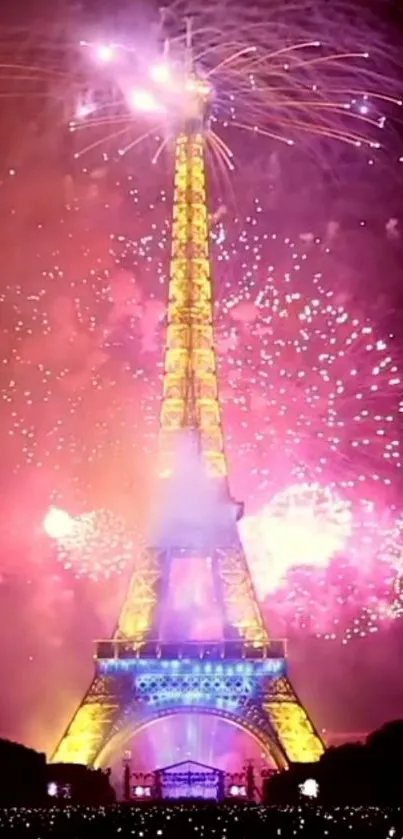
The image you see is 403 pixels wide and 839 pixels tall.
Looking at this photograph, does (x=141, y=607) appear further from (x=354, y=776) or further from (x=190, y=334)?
(x=354, y=776)

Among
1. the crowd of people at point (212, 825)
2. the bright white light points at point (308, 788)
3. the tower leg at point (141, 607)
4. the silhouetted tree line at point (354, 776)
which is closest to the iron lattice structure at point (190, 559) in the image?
the tower leg at point (141, 607)

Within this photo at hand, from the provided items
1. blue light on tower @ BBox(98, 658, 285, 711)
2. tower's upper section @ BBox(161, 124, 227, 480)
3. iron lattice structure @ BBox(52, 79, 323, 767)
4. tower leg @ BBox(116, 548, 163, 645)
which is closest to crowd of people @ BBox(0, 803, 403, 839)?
iron lattice structure @ BBox(52, 79, 323, 767)

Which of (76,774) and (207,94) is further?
(207,94)

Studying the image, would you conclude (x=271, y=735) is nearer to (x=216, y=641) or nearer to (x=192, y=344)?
(x=216, y=641)

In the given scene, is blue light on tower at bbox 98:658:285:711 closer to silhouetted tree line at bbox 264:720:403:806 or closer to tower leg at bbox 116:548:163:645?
tower leg at bbox 116:548:163:645

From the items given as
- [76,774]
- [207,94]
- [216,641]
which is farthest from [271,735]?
[207,94]

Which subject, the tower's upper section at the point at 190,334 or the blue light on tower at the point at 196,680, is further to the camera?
the tower's upper section at the point at 190,334

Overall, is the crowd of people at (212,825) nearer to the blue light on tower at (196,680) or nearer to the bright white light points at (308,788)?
the bright white light points at (308,788)
